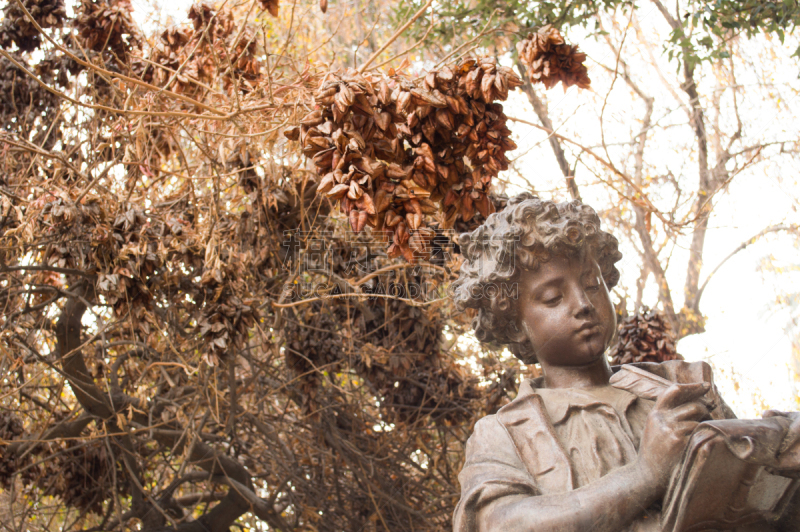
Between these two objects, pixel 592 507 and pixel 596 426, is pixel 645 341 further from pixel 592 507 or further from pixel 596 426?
pixel 592 507

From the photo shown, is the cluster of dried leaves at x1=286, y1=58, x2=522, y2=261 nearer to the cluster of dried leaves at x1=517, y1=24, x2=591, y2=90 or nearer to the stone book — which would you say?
the cluster of dried leaves at x1=517, y1=24, x2=591, y2=90

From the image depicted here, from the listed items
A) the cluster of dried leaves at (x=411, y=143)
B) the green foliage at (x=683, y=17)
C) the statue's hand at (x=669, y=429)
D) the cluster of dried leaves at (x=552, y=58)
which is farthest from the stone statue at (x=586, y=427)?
the green foliage at (x=683, y=17)

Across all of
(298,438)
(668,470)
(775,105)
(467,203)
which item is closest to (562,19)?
(775,105)

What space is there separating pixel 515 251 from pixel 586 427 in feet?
1.63

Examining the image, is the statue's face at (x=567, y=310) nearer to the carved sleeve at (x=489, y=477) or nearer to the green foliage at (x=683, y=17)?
the carved sleeve at (x=489, y=477)

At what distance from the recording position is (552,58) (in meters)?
2.85

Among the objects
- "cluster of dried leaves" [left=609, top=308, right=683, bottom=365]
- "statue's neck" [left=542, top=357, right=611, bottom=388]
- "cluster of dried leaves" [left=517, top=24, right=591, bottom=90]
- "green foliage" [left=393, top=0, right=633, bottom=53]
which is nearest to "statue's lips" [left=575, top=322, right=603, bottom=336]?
"statue's neck" [left=542, top=357, right=611, bottom=388]

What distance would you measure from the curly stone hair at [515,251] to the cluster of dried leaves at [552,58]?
933 millimetres

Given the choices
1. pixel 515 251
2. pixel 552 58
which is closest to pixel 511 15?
pixel 552 58

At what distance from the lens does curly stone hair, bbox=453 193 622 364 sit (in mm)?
1947

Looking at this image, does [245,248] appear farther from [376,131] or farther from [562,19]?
[562,19]

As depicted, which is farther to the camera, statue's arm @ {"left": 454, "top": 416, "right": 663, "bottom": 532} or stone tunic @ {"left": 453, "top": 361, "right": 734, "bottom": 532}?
stone tunic @ {"left": 453, "top": 361, "right": 734, "bottom": 532}

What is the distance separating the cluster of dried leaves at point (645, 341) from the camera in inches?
137

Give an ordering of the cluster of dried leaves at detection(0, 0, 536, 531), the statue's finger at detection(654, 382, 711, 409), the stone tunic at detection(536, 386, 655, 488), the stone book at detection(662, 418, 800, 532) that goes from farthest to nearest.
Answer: the cluster of dried leaves at detection(0, 0, 536, 531) → the stone tunic at detection(536, 386, 655, 488) → the statue's finger at detection(654, 382, 711, 409) → the stone book at detection(662, 418, 800, 532)
